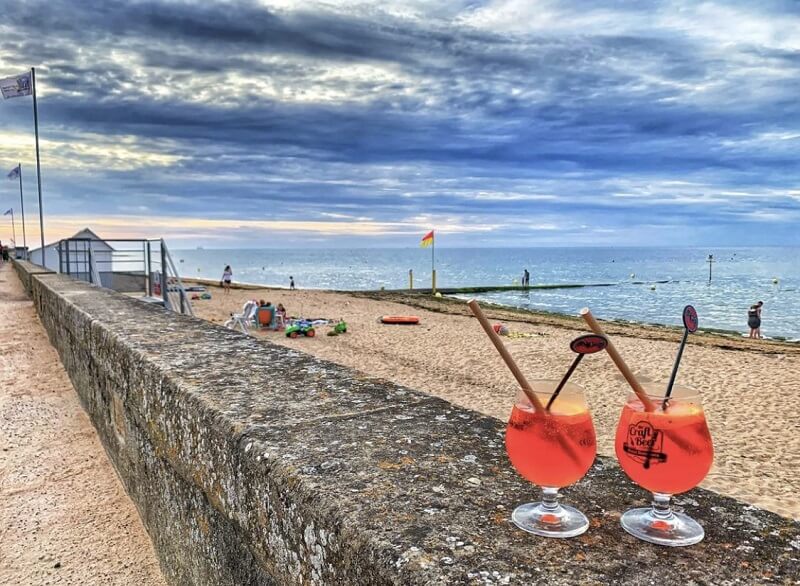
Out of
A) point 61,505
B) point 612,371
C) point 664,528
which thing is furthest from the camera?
point 612,371

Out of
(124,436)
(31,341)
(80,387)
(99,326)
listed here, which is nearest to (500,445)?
(124,436)

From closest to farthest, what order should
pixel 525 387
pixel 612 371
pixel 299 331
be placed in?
pixel 525 387 < pixel 612 371 < pixel 299 331

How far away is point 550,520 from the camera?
1.05m

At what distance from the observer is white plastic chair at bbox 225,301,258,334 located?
53.4 ft

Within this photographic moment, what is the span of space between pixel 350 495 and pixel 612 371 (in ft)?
43.3

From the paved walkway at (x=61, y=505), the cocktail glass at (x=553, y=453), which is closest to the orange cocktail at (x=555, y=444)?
the cocktail glass at (x=553, y=453)

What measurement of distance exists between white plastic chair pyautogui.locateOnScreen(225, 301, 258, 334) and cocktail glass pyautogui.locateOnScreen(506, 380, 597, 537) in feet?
49.3

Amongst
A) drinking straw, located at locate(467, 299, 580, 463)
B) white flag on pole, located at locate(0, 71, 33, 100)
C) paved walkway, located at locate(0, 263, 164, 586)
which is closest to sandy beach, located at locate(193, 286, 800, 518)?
paved walkway, located at locate(0, 263, 164, 586)

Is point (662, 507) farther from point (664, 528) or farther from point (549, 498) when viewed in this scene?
point (549, 498)

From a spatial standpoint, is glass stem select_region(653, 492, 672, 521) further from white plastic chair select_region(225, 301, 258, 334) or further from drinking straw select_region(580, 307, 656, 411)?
white plastic chair select_region(225, 301, 258, 334)

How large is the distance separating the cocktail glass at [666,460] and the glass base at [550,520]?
8 centimetres

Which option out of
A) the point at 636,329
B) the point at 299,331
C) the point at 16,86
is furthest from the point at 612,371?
the point at 16,86

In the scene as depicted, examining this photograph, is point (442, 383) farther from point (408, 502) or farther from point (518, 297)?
point (518, 297)

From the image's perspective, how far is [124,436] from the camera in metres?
2.79
